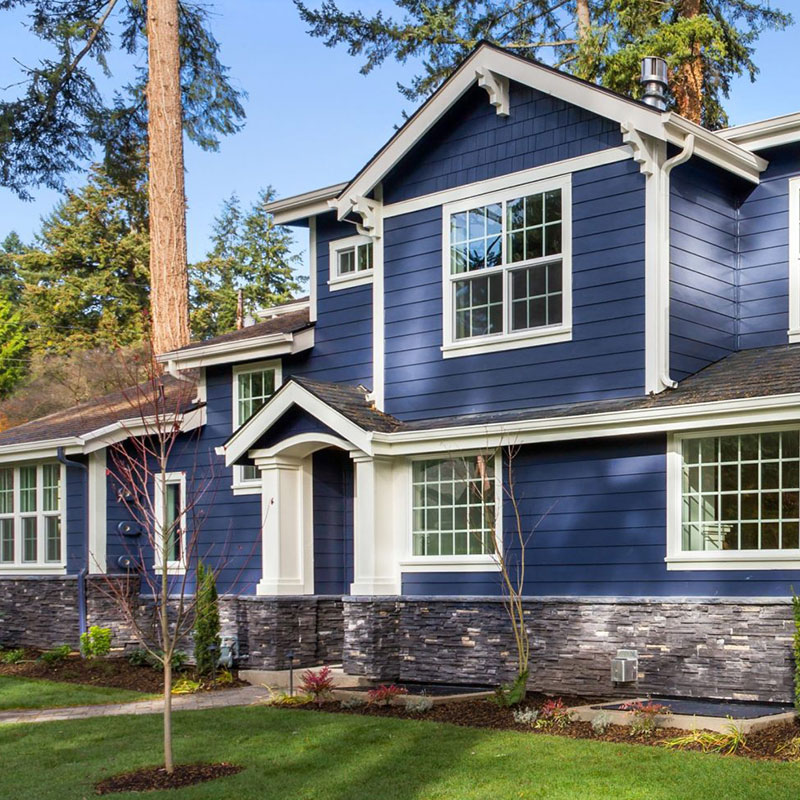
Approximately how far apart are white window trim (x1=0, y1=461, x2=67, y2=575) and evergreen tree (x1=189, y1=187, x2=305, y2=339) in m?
21.1

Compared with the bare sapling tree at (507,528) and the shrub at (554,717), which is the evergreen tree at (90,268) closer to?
the bare sapling tree at (507,528)

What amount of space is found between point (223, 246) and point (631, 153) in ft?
108

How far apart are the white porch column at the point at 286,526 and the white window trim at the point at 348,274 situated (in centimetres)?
224

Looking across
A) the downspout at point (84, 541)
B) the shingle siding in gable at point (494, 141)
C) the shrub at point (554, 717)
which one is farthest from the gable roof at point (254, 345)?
the shrub at point (554, 717)

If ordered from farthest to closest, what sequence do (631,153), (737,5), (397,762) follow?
(737,5), (631,153), (397,762)

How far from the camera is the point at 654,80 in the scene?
39.8 ft

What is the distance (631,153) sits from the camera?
36.8ft


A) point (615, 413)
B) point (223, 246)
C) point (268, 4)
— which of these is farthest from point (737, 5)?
point (223, 246)

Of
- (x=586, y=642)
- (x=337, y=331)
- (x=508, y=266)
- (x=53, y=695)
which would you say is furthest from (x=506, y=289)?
(x=53, y=695)

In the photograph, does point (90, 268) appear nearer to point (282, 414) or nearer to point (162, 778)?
point (282, 414)

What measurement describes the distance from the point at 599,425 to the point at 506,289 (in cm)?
209

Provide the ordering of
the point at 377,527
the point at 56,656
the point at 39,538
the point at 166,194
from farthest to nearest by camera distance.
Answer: the point at 166,194, the point at 39,538, the point at 56,656, the point at 377,527

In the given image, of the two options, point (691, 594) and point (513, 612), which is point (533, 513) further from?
point (691, 594)

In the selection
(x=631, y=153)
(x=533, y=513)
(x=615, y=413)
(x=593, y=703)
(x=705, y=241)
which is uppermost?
(x=631, y=153)
